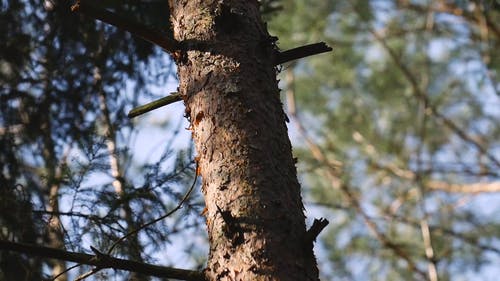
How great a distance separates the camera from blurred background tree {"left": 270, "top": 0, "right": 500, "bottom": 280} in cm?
814

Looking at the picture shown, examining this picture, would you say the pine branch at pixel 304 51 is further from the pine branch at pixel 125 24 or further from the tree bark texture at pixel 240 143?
the pine branch at pixel 125 24

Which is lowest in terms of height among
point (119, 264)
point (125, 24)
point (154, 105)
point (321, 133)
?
point (119, 264)

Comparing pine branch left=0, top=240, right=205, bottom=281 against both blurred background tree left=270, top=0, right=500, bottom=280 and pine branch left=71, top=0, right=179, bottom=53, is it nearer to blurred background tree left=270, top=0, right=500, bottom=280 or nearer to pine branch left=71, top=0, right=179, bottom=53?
pine branch left=71, top=0, right=179, bottom=53

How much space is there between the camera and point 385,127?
9109 millimetres

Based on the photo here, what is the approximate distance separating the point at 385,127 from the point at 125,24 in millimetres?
7425

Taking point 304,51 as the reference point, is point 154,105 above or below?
below

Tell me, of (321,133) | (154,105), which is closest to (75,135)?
(154,105)

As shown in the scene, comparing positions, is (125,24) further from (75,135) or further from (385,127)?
(385,127)

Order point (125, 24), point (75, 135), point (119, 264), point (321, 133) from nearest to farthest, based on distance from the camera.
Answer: point (119, 264) → point (125, 24) → point (75, 135) → point (321, 133)

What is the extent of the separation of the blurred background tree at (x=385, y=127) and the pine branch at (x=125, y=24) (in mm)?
5536

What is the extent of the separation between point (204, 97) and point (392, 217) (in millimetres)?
4924

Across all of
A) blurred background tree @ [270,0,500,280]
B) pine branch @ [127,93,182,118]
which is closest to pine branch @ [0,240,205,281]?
pine branch @ [127,93,182,118]

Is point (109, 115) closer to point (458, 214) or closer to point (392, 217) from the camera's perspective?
point (392, 217)

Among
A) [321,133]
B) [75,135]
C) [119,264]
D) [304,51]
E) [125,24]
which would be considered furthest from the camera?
[321,133]
